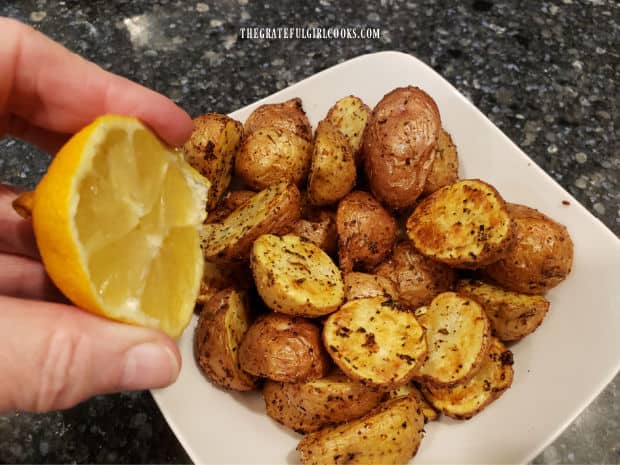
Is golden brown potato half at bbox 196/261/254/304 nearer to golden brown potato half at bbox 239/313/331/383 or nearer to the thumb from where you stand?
golden brown potato half at bbox 239/313/331/383

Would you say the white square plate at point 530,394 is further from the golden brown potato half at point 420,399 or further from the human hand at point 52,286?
the human hand at point 52,286

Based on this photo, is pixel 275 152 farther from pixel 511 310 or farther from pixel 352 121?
pixel 511 310

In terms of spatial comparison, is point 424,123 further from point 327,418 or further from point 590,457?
point 590,457

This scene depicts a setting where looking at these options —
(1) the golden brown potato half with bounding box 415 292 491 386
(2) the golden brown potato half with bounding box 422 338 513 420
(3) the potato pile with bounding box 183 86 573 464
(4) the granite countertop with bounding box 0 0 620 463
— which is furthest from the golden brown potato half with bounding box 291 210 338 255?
(4) the granite countertop with bounding box 0 0 620 463

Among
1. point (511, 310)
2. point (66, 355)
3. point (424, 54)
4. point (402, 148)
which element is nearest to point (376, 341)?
point (511, 310)

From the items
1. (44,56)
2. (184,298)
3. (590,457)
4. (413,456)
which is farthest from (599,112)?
(44,56)

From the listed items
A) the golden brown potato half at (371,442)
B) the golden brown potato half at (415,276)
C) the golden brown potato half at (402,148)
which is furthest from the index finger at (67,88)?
the golden brown potato half at (371,442)
